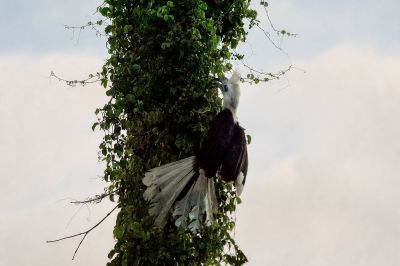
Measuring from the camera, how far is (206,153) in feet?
19.0

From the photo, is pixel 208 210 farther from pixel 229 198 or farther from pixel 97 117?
pixel 97 117

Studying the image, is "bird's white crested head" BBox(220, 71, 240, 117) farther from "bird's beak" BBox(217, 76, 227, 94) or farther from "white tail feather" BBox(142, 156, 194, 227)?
"white tail feather" BBox(142, 156, 194, 227)

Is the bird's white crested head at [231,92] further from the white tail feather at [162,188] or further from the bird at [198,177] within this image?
the white tail feather at [162,188]

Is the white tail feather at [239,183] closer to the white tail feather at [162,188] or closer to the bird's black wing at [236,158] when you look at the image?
the bird's black wing at [236,158]

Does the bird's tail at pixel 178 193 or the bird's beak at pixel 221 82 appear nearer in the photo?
the bird's tail at pixel 178 193

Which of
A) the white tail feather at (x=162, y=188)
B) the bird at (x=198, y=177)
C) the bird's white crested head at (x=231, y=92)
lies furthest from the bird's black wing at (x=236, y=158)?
the white tail feather at (x=162, y=188)

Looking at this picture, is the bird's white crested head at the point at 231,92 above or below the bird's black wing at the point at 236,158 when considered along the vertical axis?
above

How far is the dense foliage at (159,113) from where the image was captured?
19.0 ft

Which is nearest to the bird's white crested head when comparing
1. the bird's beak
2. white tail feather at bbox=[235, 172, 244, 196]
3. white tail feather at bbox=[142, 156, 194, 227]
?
the bird's beak

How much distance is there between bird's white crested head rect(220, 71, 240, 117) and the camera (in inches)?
238

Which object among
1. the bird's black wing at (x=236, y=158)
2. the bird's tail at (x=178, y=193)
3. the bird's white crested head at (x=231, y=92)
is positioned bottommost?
the bird's tail at (x=178, y=193)

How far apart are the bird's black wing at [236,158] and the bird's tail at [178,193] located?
189mm

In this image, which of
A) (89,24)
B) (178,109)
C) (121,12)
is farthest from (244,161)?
(89,24)

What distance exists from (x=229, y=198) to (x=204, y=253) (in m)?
0.58
